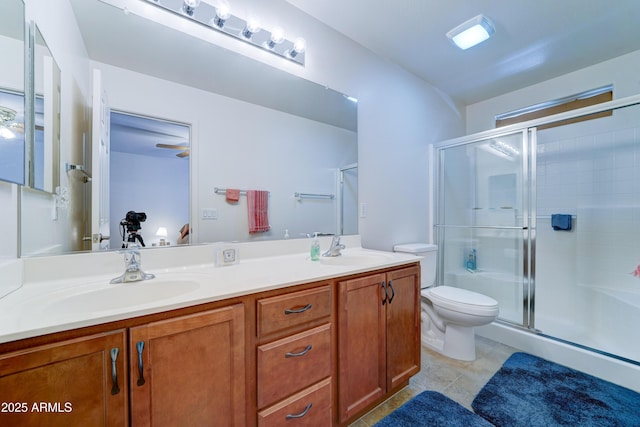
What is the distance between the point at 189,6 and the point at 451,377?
2.70 metres

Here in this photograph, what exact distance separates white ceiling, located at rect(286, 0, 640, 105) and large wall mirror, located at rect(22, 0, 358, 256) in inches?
24.3

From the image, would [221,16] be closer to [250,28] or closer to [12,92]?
[250,28]

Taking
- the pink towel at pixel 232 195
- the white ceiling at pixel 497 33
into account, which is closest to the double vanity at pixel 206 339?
the pink towel at pixel 232 195

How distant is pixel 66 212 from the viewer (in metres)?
1.04

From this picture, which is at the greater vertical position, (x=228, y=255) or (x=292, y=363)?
(x=228, y=255)

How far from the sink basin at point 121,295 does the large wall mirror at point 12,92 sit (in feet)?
1.40

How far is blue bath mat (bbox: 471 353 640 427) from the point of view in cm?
130

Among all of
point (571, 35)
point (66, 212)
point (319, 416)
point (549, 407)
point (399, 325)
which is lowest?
point (549, 407)

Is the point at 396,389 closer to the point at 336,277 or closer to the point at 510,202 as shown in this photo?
the point at 336,277

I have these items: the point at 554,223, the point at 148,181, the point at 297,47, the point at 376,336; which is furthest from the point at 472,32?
the point at 148,181

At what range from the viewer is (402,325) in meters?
1.43

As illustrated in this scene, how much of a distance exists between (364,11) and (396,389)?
2.45 meters

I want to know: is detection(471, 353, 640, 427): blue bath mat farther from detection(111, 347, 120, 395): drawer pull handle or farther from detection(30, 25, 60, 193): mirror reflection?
detection(30, 25, 60, 193): mirror reflection

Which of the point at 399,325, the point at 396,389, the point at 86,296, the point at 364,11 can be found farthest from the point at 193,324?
the point at 364,11
